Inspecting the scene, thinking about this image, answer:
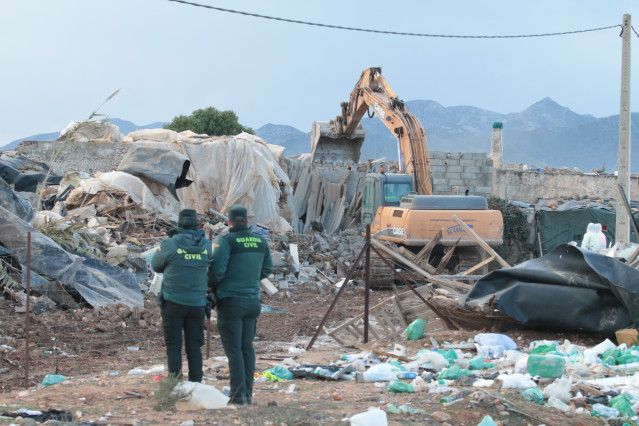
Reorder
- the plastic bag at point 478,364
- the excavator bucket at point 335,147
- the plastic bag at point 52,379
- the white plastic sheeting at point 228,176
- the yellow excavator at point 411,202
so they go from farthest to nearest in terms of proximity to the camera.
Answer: the excavator bucket at point 335,147, the white plastic sheeting at point 228,176, the yellow excavator at point 411,202, the plastic bag at point 478,364, the plastic bag at point 52,379

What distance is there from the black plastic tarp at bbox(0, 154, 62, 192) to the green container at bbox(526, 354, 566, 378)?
1271 centimetres

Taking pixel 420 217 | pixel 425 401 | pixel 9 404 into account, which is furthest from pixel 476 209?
pixel 9 404

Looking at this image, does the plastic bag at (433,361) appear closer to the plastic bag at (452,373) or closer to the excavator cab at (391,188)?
the plastic bag at (452,373)

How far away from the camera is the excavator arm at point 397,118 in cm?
1738

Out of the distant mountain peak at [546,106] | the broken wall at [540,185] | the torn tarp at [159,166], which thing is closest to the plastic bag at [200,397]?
the torn tarp at [159,166]

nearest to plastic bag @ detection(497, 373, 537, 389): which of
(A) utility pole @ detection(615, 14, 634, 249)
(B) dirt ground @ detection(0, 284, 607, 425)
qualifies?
(B) dirt ground @ detection(0, 284, 607, 425)

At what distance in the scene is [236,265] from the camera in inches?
225

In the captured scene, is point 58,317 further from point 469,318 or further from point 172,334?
point 469,318

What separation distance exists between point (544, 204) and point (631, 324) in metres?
16.0

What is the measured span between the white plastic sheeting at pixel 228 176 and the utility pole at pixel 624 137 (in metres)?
9.31

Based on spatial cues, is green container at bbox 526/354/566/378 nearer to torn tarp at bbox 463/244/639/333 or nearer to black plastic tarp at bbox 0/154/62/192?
torn tarp at bbox 463/244/639/333

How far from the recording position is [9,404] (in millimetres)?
5332

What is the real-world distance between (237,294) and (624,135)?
10.9 m

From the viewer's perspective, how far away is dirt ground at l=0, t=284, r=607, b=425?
5051 millimetres
